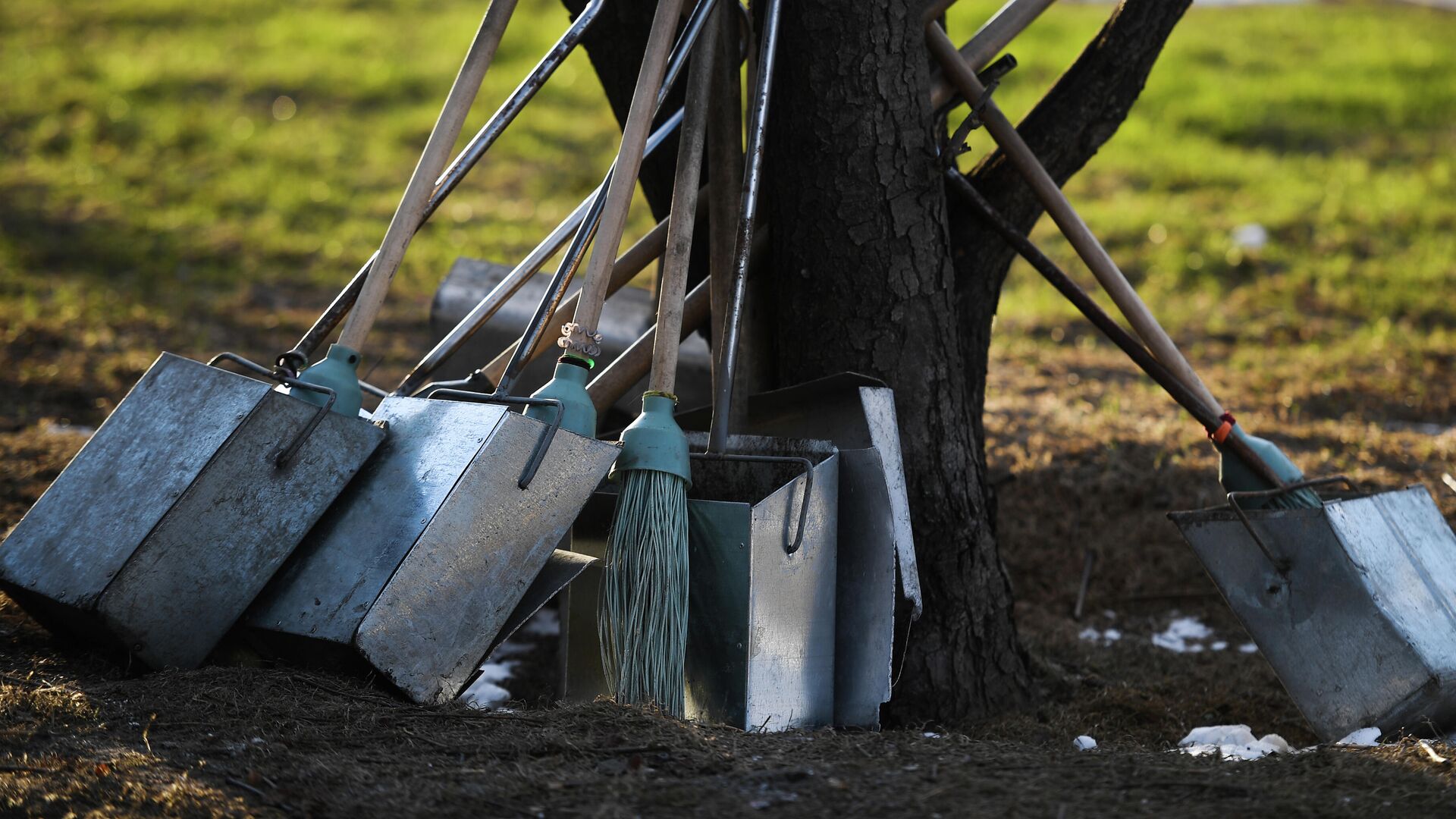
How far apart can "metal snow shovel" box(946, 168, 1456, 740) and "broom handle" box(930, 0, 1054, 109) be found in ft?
3.61

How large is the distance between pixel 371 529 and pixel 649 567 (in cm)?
46

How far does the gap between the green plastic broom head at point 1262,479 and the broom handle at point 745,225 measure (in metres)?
1.06

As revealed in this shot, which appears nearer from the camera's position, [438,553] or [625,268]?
[438,553]

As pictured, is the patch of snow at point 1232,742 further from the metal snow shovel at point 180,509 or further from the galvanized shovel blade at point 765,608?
the metal snow shovel at point 180,509

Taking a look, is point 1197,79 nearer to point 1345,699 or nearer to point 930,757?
point 1345,699

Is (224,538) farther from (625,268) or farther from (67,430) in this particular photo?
(67,430)

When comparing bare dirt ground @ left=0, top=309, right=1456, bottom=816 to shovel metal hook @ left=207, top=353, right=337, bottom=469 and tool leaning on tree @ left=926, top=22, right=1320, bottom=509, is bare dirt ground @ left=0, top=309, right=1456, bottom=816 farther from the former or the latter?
tool leaning on tree @ left=926, top=22, right=1320, bottom=509

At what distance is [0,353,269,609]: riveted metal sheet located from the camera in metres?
1.88

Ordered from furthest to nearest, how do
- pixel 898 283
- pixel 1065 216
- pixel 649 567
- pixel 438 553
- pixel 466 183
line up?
pixel 466 183 < pixel 1065 216 < pixel 898 283 < pixel 649 567 < pixel 438 553

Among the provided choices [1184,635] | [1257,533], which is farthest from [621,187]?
[1184,635]

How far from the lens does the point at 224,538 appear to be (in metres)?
1.92

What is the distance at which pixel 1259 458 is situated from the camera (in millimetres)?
2426

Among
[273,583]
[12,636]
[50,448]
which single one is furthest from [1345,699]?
[50,448]

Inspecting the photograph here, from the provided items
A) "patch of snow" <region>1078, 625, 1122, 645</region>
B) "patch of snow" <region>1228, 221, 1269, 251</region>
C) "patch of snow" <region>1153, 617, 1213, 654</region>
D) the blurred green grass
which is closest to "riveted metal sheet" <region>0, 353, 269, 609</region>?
"patch of snow" <region>1078, 625, 1122, 645</region>
